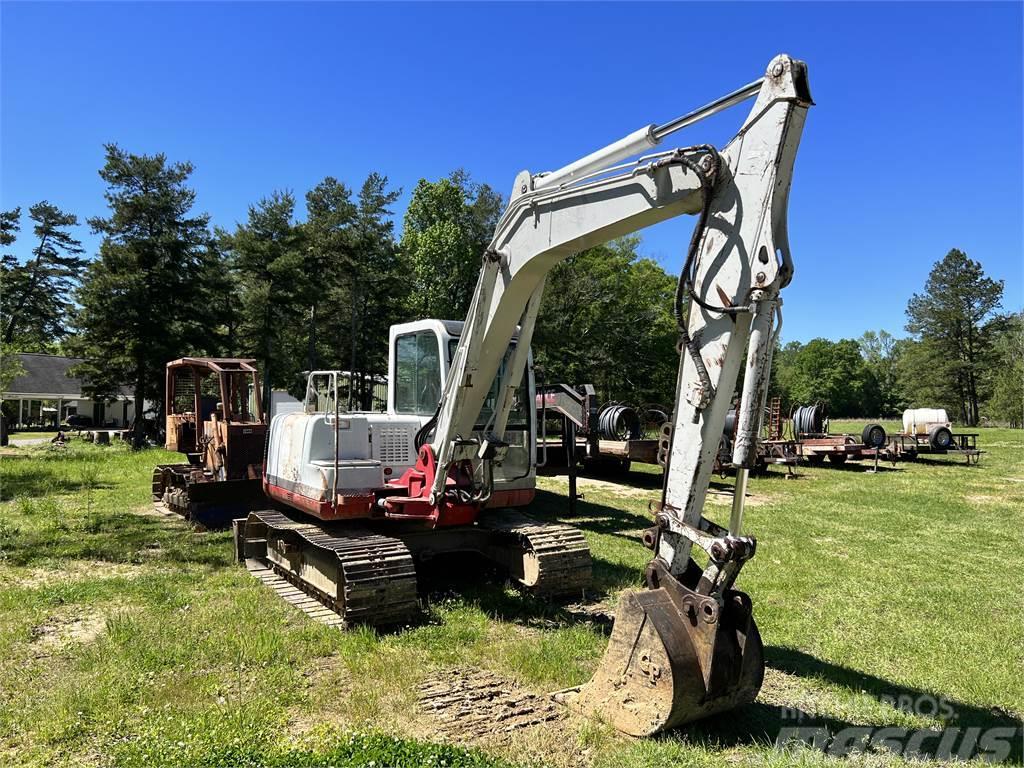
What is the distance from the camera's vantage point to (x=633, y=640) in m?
4.14

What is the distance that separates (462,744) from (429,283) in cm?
3602

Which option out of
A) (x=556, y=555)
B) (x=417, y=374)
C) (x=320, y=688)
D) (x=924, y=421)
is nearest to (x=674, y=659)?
(x=320, y=688)

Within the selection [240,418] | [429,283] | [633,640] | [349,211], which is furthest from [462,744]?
[429,283]

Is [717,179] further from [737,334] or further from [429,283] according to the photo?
[429,283]

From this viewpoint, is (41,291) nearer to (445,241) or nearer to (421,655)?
(445,241)

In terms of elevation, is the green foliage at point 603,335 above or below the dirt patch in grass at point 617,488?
above

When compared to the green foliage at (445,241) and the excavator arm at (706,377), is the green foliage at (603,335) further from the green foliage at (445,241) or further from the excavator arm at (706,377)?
the excavator arm at (706,377)

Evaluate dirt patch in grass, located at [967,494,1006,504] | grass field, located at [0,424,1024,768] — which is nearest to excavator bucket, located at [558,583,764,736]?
Result: grass field, located at [0,424,1024,768]

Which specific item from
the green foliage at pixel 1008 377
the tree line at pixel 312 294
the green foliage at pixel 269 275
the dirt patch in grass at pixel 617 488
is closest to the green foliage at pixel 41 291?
the tree line at pixel 312 294

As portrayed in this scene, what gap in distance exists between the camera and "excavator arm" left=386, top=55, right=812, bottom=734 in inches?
155

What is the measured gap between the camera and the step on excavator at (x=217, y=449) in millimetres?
10945

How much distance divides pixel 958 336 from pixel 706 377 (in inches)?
2453

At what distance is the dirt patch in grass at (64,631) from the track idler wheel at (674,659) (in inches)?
177

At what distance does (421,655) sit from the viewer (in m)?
5.41
